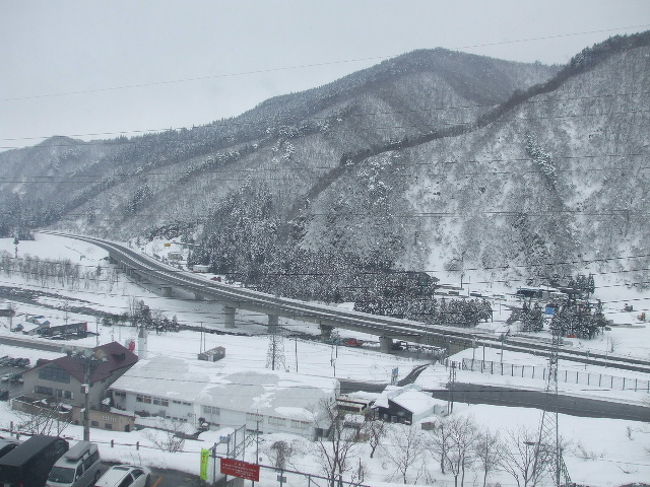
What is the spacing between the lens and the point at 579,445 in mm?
14641

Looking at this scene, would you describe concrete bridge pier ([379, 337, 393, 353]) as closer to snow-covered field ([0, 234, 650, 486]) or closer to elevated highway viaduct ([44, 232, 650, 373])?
elevated highway viaduct ([44, 232, 650, 373])

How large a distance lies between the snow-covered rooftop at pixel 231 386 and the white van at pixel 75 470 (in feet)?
28.0

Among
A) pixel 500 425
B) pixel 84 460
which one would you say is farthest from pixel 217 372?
pixel 84 460

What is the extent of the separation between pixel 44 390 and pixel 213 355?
7307 millimetres

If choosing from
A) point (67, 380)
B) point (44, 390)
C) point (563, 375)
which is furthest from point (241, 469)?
point (563, 375)

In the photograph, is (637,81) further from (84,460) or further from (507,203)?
(84,460)

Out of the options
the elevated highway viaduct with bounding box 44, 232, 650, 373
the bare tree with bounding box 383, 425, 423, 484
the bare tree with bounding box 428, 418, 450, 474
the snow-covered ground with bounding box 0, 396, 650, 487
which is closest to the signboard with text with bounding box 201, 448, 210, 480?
the snow-covered ground with bounding box 0, 396, 650, 487

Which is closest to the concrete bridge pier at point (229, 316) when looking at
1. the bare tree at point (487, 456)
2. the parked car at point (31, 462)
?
the bare tree at point (487, 456)

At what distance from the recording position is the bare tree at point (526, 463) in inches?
439

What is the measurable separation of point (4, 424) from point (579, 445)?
15414 millimetres

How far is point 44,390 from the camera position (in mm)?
19266

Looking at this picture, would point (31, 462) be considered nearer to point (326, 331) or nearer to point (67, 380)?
point (67, 380)

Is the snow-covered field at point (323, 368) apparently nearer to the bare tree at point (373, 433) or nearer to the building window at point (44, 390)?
the bare tree at point (373, 433)

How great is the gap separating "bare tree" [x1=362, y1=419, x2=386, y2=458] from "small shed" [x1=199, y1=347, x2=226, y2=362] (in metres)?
10.5
